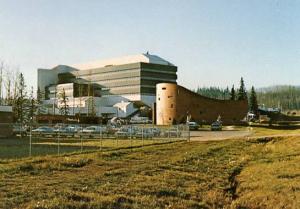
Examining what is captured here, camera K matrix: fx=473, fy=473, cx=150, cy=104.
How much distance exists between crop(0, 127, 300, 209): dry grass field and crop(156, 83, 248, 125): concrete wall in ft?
274

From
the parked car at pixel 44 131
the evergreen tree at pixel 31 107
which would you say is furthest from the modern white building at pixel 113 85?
the parked car at pixel 44 131

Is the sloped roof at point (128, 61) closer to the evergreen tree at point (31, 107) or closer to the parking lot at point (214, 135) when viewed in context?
the evergreen tree at point (31, 107)

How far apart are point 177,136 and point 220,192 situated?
3469cm

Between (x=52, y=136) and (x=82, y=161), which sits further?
(x=52, y=136)

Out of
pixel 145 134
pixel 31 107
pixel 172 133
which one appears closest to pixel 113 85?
pixel 31 107

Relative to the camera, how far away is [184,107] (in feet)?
355

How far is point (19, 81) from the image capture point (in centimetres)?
10300

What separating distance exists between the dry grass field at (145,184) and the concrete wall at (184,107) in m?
83.5

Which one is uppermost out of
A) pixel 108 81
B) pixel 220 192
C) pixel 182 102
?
pixel 108 81

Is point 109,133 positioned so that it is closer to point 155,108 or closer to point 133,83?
point 155,108

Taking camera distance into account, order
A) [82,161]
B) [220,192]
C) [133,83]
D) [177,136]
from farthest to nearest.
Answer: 1. [133,83]
2. [177,136]
3. [82,161]
4. [220,192]

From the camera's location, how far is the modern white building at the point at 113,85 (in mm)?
150038

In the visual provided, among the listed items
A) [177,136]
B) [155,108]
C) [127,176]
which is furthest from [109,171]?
[155,108]

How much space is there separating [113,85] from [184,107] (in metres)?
57.0
